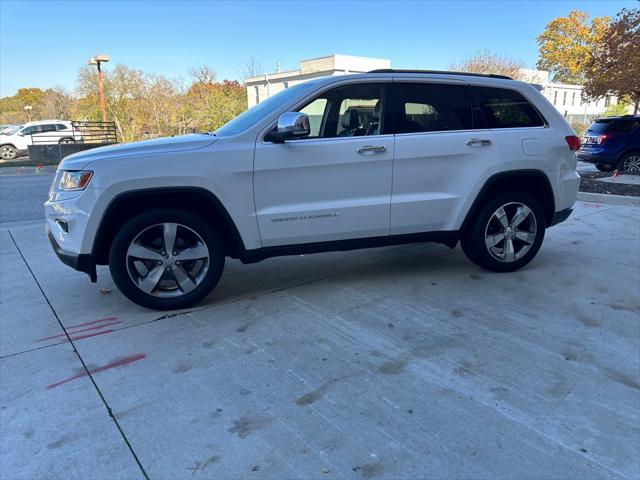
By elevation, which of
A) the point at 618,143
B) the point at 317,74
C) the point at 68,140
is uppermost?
the point at 317,74

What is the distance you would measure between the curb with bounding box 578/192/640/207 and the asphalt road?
386 inches

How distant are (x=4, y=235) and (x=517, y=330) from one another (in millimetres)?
6670

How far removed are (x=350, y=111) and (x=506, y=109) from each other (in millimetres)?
1595

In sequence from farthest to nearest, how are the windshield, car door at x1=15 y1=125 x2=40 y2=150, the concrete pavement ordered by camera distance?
1. car door at x1=15 y1=125 x2=40 y2=150
2. the windshield
3. the concrete pavement

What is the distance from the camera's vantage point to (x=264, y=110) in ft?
13.5

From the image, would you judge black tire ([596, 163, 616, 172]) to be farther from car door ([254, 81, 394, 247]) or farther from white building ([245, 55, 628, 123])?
→ white building ([245, 55, 628, 123])

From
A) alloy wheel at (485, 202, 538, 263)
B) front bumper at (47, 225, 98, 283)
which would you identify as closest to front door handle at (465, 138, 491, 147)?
alloy wheel at (485, 202, 538, 263)

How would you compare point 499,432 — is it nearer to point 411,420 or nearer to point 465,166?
point 411,420

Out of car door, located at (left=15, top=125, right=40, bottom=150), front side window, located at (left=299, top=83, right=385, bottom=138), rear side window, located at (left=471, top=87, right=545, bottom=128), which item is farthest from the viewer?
car door, located at (left=15, top=125, right=40, bottom=150)

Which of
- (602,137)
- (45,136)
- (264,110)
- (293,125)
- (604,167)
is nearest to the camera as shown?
(293,125)

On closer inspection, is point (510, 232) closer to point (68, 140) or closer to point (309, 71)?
point (68, 140)

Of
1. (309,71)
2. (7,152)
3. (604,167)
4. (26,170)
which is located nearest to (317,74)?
(309,71)

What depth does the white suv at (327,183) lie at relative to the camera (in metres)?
3.66

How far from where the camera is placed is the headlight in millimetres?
3576
